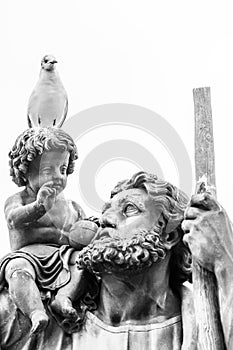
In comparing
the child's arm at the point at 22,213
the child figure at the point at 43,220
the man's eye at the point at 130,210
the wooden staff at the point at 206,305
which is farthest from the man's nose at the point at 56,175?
the wooden staff at the point at 206,305

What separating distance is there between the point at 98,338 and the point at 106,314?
0.79 feet

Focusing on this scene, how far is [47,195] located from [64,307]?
0.95m

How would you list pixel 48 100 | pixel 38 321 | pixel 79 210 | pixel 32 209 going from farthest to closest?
pixel 48 100 < pixel 79 210 < pixel 32 209 < pixel 38 321

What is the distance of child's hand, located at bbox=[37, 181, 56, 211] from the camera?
1487cm

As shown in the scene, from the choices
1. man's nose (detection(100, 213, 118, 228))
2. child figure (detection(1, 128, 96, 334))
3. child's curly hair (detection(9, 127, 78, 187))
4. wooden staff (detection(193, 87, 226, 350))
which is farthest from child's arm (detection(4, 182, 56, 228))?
wooden staff (detection(193, 87, 226, 350))

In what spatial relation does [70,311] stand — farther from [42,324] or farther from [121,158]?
[121,158]

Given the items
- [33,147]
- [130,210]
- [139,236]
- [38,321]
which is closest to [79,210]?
[33,147]

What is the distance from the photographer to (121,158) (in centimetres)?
1546

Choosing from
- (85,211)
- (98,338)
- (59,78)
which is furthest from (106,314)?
(59,78)

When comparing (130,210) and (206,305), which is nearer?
(206,305)

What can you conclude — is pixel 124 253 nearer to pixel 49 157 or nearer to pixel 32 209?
pixel 32 209

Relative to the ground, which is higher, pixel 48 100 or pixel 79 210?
pixel 48 100

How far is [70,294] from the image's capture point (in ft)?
48.1

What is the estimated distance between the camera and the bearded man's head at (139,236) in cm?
1435
